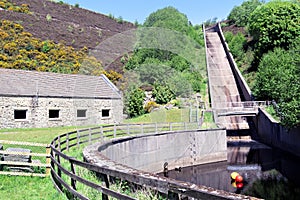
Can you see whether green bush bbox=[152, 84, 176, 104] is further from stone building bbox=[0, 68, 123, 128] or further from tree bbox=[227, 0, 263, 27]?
tree bbox=[227, 0, 263, 27]

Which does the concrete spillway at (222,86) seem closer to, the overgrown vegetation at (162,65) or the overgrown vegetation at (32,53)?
the overgrown vegetation at (162,65)

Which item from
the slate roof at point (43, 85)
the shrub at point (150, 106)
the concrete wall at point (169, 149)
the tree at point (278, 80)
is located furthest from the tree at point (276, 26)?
the shrub at point (150, 106)

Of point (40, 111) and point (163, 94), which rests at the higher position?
point (163, 94)

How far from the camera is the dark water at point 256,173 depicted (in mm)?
16797

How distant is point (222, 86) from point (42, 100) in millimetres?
28033

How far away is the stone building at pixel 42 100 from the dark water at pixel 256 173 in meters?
6.97

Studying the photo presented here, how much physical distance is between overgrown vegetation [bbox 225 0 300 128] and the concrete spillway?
2.23m

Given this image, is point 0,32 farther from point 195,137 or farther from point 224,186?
point 224,186

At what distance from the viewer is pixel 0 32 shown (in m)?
49.8

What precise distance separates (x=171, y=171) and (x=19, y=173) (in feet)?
→ 43.5

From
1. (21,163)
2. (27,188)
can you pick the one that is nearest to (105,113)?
(21,163)

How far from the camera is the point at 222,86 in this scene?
1892 inches

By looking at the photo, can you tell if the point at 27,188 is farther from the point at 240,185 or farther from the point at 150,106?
the point at 240,185

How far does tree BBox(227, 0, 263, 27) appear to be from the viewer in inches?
3068
